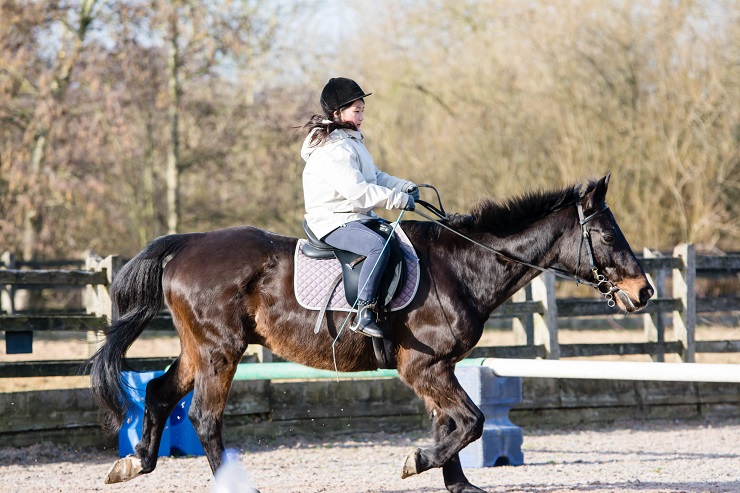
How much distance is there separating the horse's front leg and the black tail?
6.08 ft

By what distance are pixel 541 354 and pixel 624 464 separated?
2.39 m

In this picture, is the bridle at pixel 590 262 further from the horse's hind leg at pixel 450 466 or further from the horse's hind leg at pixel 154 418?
the horse's hind leg at pixel 154 418

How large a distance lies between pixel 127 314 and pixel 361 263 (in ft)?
5.44

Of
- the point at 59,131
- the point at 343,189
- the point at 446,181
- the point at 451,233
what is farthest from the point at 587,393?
the point at 59,131

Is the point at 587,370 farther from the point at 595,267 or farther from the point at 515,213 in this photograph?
the point at 515,213

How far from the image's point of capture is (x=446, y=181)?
2061 cm

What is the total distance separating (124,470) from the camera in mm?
5727

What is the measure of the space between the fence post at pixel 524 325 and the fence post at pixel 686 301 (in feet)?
5.87

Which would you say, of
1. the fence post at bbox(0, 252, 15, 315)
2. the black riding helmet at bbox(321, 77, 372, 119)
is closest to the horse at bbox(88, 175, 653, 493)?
the black riding helmet at bbox(321, 77, 372, 119)

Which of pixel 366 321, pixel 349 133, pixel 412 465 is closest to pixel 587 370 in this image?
pixel 412 465

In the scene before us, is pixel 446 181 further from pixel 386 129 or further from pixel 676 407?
pixel 676 407

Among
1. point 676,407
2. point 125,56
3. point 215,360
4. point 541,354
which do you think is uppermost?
point 125,56

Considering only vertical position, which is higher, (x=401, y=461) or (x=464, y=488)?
(x=464, y=488)

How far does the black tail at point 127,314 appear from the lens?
19.9ft
